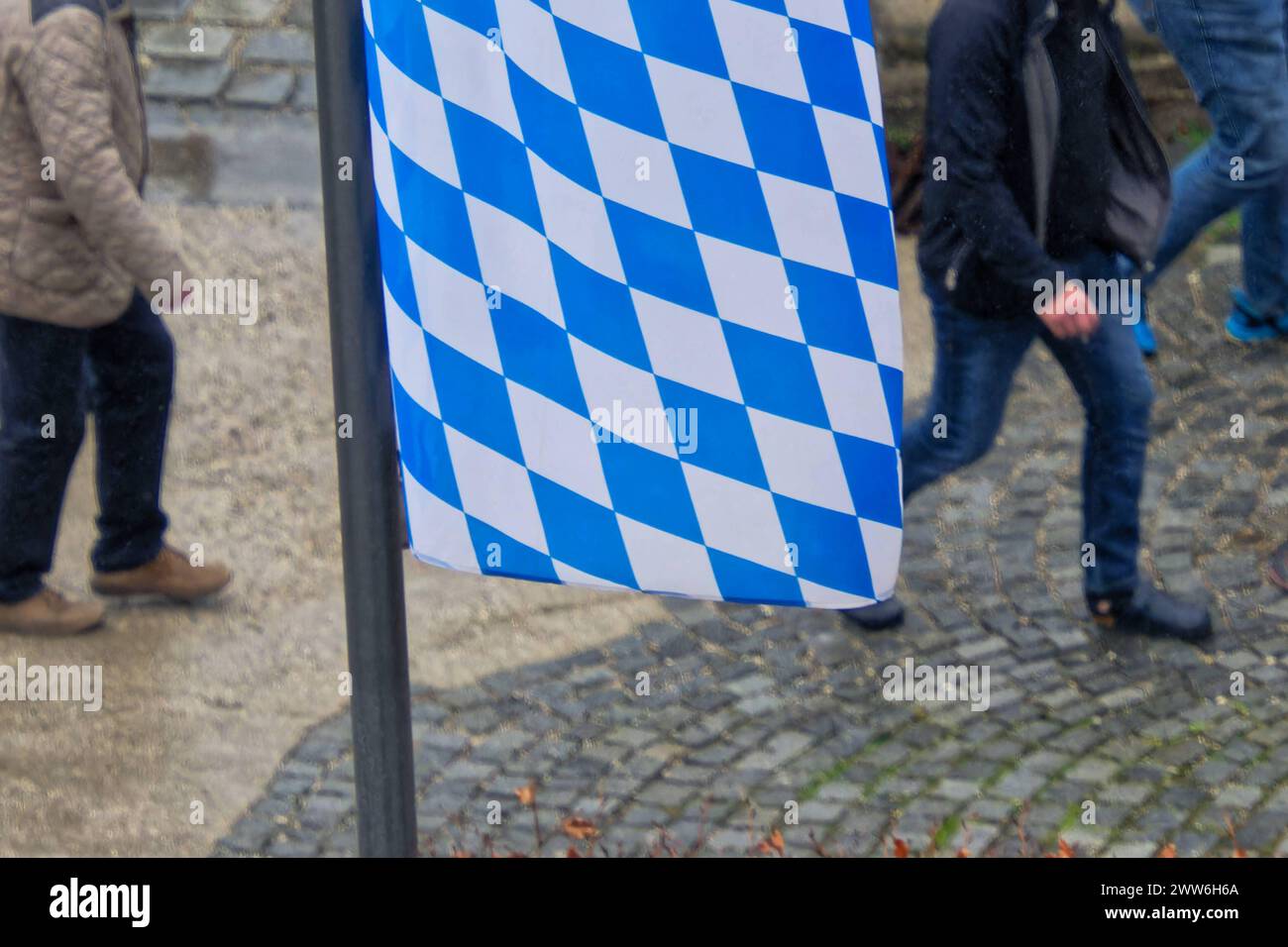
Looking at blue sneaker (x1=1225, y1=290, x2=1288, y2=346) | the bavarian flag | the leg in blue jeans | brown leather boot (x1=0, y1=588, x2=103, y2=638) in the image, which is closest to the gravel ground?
brown leather boot (x1=0, y1=588, x2=103, y2=638)

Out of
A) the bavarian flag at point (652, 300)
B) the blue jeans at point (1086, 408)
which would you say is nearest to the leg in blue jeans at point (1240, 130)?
the blue jeans at point (1086, 408)

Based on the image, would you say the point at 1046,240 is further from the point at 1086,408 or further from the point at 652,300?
the point at 652,300

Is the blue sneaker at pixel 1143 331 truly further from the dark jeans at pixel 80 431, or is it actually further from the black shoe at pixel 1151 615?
the dark jeans at pixel 80 431

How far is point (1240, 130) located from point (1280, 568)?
4.84 ft

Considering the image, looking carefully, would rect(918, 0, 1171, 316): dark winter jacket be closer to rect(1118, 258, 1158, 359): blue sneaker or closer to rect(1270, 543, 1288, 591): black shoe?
rect(1270, 543, 1288, 591): black shoe

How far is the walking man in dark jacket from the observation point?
4715 millimetres

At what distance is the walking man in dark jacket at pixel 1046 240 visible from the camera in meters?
4.71

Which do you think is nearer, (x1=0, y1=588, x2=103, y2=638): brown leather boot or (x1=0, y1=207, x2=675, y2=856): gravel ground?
(x1=0, y1=207, x2=675, y2=856): gravel ground

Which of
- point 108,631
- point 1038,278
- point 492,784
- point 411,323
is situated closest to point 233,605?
point 108,631

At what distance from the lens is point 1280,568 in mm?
5379

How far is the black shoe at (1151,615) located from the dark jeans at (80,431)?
264 cm

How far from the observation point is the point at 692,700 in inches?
192

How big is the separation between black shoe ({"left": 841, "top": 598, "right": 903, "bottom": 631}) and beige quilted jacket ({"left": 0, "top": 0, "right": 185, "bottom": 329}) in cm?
203
